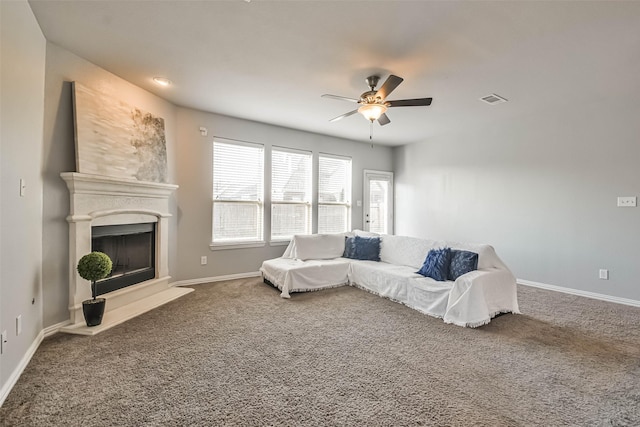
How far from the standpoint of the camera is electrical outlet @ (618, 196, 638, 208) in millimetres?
3906

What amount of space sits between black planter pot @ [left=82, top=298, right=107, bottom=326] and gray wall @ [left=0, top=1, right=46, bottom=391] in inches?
12.7

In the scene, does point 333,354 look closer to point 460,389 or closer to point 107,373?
point 460,389

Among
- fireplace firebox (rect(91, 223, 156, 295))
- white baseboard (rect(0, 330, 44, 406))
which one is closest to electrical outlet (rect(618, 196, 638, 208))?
fireplace firebox (rect(91, 223, 156, 295))

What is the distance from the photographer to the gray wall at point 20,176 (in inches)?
75.7

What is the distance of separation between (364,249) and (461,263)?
1.68 metres

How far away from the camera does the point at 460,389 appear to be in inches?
78.0

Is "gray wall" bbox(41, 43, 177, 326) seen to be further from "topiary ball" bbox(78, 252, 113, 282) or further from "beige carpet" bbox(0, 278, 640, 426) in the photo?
"beige carpet" bbox(0, 278, 640, 426)

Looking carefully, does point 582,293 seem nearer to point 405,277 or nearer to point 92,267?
point 405,277

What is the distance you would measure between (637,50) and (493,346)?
3.02m

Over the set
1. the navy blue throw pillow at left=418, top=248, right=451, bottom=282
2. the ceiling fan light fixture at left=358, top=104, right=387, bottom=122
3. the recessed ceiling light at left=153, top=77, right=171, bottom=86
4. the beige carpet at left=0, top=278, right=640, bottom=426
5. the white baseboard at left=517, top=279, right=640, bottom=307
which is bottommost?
the beige carpet at left=0, top=278, right=640, bottom=426

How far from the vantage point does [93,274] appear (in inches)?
112

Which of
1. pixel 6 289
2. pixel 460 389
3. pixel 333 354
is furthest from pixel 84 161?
pixel 460 389

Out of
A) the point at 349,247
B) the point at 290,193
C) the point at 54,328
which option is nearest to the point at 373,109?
the point at 349,247

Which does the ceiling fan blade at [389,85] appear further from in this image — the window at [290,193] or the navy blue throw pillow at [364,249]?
the window at [290,193]
